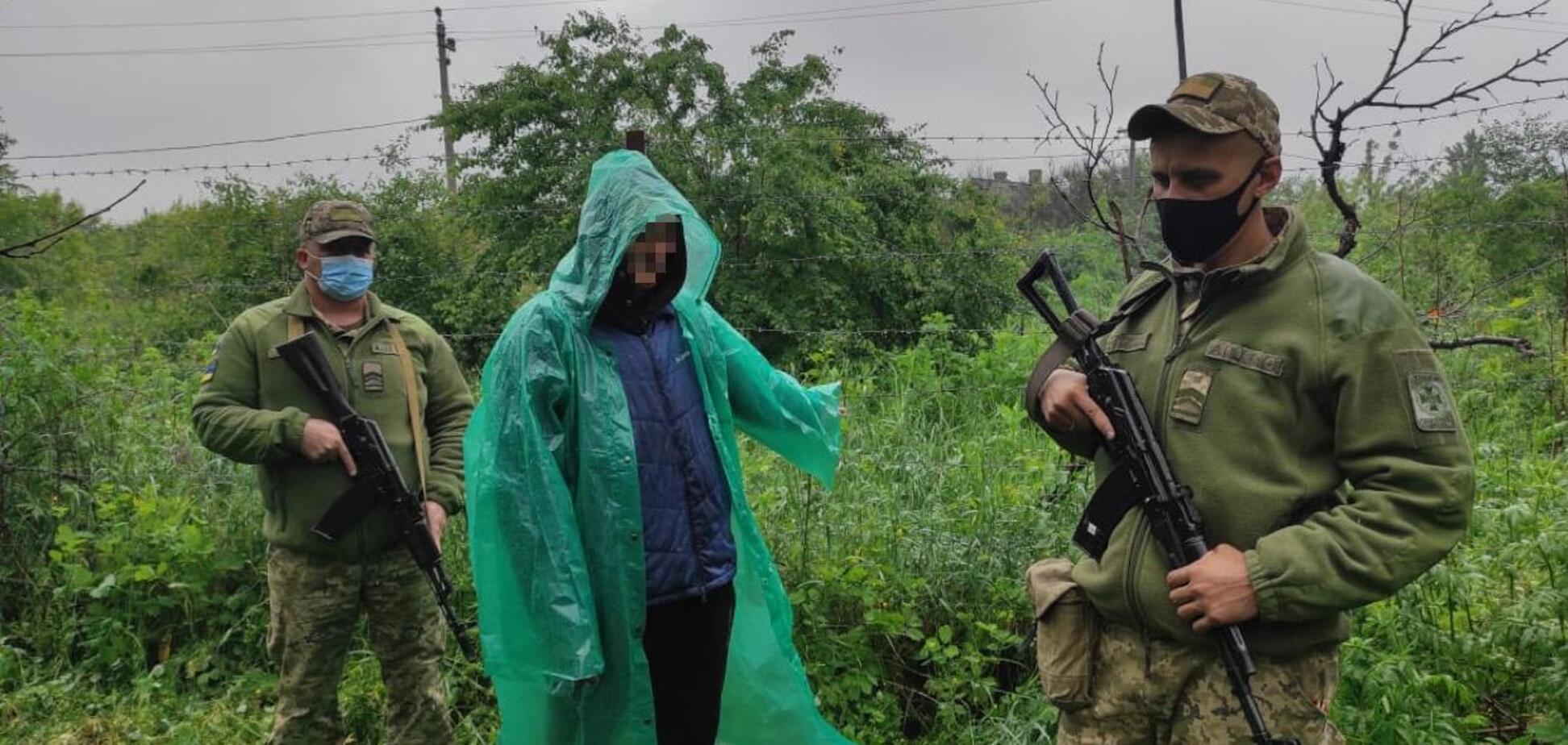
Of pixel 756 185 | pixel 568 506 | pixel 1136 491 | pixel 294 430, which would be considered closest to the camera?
pixel 1136 491

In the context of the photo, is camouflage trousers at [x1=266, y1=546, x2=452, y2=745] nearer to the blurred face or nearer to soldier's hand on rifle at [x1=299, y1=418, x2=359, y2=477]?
soldier's hand on rifle at [x1=299, y1=418, x2=359, y2=477]

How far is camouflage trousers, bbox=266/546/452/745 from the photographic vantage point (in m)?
2.97

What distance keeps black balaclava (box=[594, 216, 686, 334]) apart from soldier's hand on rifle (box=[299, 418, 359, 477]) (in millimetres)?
1021

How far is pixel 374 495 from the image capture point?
2.95m

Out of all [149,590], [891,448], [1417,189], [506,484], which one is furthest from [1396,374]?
[1417,189]

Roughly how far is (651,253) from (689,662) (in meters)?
1.04

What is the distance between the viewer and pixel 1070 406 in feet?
6.31

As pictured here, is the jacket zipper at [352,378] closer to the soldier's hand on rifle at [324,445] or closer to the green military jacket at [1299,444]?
the soldier's hand on rifle at [324,445]

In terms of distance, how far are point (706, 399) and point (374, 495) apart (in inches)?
43.9

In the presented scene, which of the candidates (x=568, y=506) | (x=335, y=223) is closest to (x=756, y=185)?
(x=335, y=223)

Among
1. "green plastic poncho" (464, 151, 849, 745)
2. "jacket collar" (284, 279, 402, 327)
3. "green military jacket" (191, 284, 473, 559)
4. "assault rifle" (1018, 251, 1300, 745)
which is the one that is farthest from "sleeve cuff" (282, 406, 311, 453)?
"assault rifle" (1018, 251, 1300, 745)

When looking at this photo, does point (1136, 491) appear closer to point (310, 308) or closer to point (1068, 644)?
point (1068, 644)

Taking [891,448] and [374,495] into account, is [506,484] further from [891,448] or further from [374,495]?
[891,448]

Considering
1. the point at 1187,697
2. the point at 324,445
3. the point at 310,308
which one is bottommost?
the point at 1187,697
